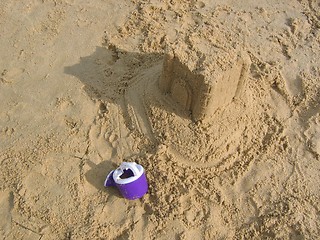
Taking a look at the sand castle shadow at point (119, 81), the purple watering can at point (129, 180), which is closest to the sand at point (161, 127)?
the sand castle shadow at point (119, 81)

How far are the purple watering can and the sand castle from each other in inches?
30.4

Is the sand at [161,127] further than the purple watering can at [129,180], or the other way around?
the sand at [161,127]

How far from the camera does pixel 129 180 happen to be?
2883 millimetres

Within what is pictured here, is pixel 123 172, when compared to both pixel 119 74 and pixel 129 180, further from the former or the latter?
pixel 119 74

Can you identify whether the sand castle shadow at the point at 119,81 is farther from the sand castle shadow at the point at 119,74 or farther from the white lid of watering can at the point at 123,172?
the white lid of watering can at the point at 123,172

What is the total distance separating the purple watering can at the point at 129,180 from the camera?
291cm

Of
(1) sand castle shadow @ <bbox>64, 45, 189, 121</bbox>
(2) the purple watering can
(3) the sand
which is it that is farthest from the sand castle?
(2) the purple watering can

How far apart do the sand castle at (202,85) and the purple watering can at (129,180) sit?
30.4 inches

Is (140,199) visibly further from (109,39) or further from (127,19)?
(127,19)

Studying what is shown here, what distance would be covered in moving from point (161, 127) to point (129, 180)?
718 mm

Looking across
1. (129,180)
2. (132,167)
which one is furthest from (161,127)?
(129,180)

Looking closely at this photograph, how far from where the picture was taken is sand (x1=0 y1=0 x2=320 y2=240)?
3020 millimetres

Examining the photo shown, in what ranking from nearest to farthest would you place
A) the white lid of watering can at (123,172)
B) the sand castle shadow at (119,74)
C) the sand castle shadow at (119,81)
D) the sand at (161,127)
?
the white lid of watering can at (123,172) < the sand at (161,127) < the sand castle shadow at (119,81) < the sand castle shadow at (119,74)

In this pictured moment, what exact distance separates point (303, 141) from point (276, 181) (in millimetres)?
551
